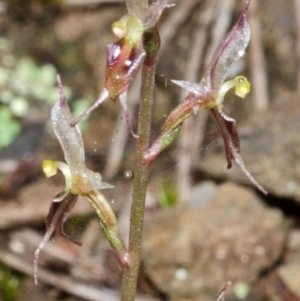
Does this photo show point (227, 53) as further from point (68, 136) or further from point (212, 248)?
point (212, 248)

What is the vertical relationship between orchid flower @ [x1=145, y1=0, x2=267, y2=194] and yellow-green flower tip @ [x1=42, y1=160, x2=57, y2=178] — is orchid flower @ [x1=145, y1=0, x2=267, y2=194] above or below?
above

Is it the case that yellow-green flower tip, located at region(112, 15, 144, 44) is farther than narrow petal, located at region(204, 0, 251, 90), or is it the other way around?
narrow petal, located at region(204, 0, 251, 90)

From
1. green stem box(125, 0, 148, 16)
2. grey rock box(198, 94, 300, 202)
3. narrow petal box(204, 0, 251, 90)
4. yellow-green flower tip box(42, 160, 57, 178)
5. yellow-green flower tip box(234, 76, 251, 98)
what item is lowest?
grey rock box(198, 94, 300, 202)

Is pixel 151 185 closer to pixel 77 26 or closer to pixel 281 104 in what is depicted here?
pixel 281 104

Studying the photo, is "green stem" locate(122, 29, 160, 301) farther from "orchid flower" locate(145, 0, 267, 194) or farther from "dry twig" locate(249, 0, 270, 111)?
"dry twig" locate(249, 0, 270, 111)

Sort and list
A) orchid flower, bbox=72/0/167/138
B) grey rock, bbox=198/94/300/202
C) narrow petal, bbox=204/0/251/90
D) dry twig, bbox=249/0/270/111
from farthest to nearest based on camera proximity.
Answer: dry twig, bbox=249/0/270/111, grey rock, bbox=198/94/300/202, narrow petal, bbox=204/0/251/90, orchid flower, bbox=72/0/167/138

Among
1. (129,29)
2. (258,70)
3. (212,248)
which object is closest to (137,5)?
(129,29)

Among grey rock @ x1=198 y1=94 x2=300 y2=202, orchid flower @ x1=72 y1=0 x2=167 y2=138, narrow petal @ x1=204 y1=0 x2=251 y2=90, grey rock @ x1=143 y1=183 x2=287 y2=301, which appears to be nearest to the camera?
orchid flower @ x1=72 y1=0 x2=167 y2=138

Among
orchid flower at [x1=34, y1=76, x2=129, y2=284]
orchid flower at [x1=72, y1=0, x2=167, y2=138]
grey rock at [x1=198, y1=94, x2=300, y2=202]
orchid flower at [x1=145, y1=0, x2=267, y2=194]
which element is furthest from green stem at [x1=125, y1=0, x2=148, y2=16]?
grey rock at [x1=198, y1=94, x2=300, y2=202]
